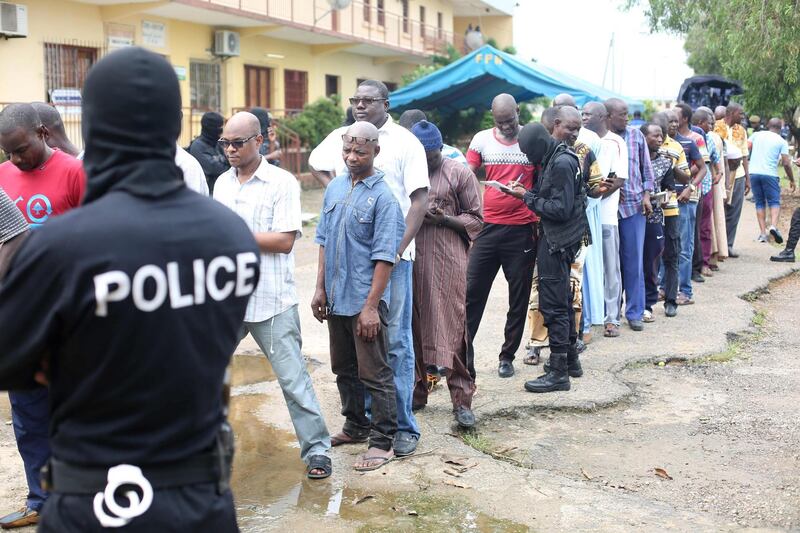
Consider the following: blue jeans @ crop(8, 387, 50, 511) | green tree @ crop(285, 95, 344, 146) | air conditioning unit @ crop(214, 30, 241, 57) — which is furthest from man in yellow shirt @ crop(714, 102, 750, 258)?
air conditioning unit @ crop(214, 30, 241, 57)

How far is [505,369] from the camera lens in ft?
22.5

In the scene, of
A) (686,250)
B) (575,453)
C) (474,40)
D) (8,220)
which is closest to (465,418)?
(575,453)

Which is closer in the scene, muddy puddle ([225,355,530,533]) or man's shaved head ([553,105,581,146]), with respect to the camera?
muddy puddle ([225,355,530,533])

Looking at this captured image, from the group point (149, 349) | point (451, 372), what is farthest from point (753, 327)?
point (149, 349)

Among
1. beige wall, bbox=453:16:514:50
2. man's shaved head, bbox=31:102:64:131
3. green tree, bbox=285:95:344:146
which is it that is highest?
beige wall, bbox=453:16:514:50

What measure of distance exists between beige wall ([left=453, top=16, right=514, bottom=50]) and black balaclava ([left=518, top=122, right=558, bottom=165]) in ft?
125

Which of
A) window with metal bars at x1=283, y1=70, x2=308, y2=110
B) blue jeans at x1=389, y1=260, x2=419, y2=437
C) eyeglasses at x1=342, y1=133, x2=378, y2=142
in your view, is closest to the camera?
eyeglasses at x1=342, y1=133, x2=378, y2=142

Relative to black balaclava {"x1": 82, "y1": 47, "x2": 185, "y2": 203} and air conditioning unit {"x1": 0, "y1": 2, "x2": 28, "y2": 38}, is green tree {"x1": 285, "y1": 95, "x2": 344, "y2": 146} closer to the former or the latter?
air conditioning unit {"x1": 0, "y1": 2, "x2": 28, "y2": 38}

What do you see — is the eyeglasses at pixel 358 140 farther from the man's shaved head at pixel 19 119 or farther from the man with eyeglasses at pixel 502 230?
the man with eyeglasses at pixel 502 230

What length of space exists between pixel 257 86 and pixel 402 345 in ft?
69.4

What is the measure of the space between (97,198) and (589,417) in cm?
450

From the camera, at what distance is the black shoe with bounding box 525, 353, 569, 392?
6375 millimetres

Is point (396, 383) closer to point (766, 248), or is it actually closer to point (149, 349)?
point (149, 349)

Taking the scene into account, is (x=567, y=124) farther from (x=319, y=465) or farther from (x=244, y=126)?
(x=319, y=465)
